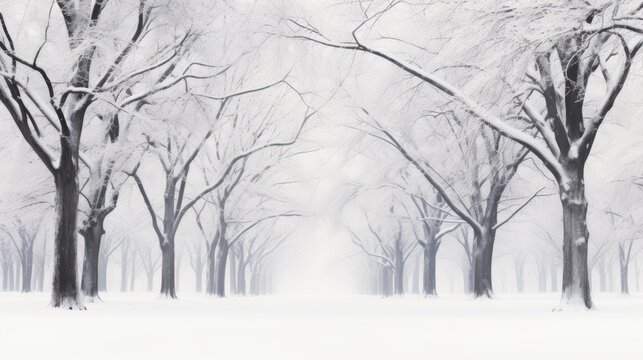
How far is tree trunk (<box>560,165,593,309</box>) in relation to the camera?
17.5 meters

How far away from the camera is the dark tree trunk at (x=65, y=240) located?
17.4 meters

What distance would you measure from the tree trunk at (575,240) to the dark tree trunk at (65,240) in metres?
11.7

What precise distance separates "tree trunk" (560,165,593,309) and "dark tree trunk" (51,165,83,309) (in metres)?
11.7

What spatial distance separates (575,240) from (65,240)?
12162 millimetres

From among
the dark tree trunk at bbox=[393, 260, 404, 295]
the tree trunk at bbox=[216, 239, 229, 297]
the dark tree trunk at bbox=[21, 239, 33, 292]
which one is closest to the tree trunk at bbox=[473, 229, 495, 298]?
the tree trunk at bbox=[216, 239, 229, 297]

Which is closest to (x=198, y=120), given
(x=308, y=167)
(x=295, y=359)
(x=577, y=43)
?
(x=577, y=43)

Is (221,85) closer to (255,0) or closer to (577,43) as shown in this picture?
(255,0)

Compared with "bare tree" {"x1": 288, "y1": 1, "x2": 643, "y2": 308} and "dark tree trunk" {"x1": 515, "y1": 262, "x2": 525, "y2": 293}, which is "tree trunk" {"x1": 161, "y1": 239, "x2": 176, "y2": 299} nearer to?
"bare tree" {"x1": 288, "y1": 1, "x2": 643, "y2": 308}

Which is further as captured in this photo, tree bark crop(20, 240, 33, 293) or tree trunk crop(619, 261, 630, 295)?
tree trunk crop(619, 261, 630, 295)

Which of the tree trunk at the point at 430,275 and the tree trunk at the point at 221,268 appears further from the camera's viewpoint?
the tree trunk at the point at 430,275

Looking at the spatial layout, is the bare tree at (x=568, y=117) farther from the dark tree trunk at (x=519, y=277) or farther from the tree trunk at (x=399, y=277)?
the dark tree trunk at (x=519, y=277)

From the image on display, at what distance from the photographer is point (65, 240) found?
1756 centimetres

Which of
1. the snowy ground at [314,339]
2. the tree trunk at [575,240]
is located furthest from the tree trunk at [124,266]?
the snowy ground at [314,339]

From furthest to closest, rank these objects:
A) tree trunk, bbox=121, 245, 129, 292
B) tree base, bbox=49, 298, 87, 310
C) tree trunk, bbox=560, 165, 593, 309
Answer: tree trunk, bbox=121, 245, 129, 292 → tree trunk, bbox=560, 165, 593, 309 → tree base, bbox=49, 298, 87, 310
